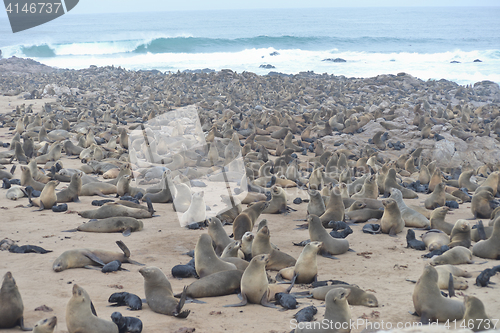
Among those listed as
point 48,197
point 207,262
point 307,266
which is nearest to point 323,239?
point 307,266

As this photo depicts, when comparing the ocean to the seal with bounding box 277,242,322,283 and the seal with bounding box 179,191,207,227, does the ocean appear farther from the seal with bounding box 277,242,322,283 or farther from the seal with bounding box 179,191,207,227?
the seal with bounding box 277,242,322,283

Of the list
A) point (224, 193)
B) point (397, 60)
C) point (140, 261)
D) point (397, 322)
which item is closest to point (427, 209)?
point (224, 193)

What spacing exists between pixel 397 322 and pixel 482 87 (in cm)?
2724

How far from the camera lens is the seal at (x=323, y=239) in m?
5.78

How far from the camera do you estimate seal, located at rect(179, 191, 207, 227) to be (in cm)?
693

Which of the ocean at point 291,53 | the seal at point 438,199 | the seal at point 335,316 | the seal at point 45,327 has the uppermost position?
the ocean at point 291,53

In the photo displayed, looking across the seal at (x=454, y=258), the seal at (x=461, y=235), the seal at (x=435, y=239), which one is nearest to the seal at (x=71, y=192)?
the seal at (x=435, y=239)

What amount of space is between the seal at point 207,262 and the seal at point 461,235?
10.2 ft

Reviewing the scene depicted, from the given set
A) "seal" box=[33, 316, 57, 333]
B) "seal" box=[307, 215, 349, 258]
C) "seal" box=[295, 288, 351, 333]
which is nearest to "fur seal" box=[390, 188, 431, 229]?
"seal" box=[307, 215, 349, 258]

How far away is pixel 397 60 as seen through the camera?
156 feet

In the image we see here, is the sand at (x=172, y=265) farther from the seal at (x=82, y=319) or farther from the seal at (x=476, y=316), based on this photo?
the seal at (x=476, y=316)

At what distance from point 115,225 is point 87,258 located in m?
1.39

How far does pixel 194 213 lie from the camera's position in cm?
696

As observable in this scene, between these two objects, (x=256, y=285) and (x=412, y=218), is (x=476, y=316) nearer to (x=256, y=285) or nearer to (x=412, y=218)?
(x=256, y=285)
